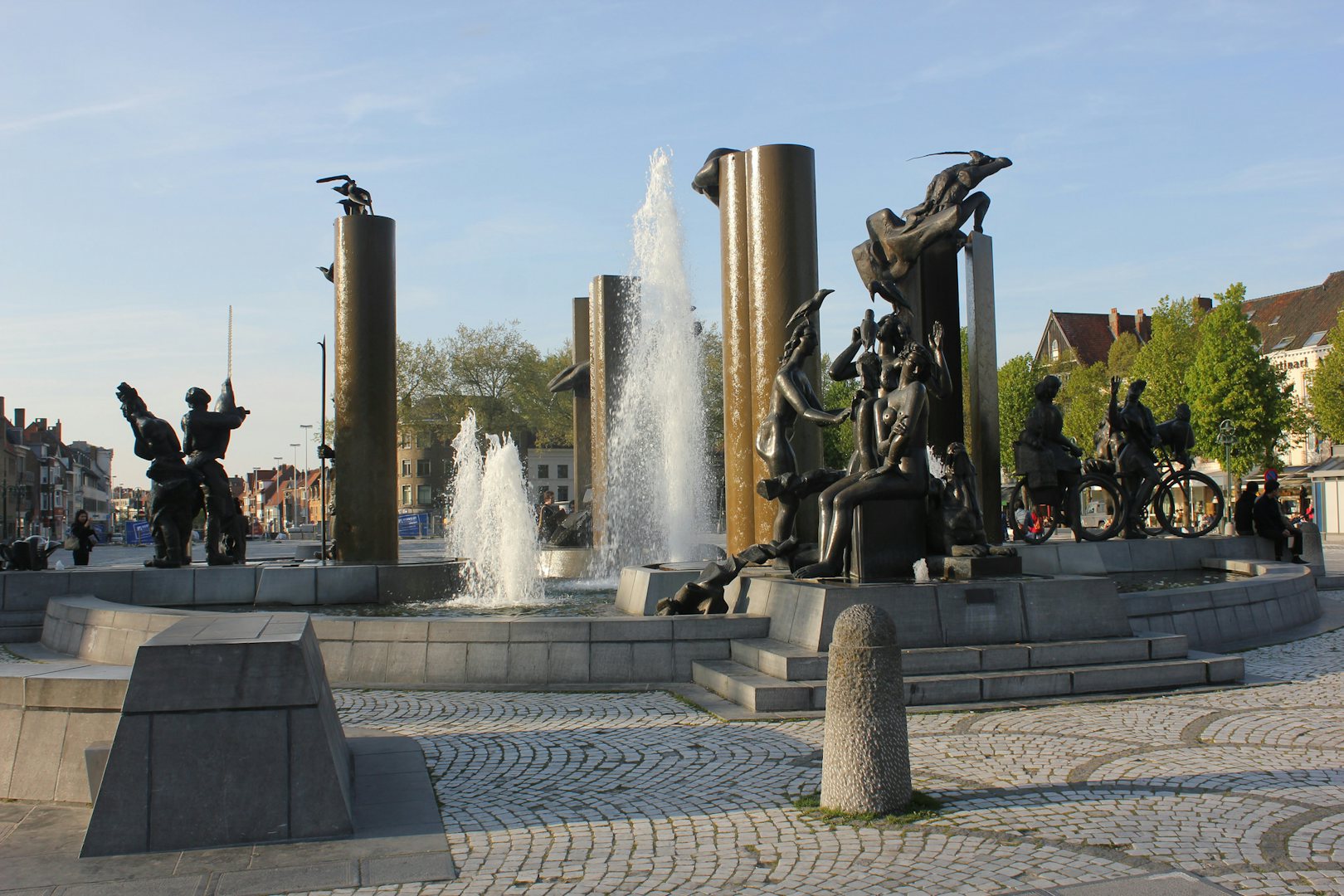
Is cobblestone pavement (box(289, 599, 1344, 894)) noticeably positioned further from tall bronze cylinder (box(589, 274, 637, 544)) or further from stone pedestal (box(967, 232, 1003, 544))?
tall bronze cylinder (box(589, 274, 637, 544))

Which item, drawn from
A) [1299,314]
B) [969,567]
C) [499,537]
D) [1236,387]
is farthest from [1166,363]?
[969,567]

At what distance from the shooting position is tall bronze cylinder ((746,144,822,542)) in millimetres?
15367

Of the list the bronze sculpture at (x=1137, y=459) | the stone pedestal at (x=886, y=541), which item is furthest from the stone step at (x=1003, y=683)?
the bronze sculpture at (x=1137, y=459)

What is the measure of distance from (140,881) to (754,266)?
40.5 feet

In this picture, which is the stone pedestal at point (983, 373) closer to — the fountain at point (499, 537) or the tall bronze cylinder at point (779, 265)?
the tall bronze cylinder at point (779, 265)

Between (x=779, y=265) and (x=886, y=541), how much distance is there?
647cm

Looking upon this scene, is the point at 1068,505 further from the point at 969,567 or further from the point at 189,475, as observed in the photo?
the point at 189,475

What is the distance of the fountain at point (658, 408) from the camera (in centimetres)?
2161

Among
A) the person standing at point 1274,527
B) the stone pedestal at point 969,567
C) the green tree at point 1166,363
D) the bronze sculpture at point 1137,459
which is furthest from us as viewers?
the green tree at point 1166,363

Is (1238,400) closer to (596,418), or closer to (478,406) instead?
(596,418)

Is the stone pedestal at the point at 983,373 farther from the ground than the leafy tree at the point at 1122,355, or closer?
closer

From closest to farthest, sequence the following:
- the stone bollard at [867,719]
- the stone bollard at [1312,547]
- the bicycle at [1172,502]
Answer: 1. the stone bollard at [867,719]
2. the bicycle at [1172,502]
3. the stone bollard at [1312,547]

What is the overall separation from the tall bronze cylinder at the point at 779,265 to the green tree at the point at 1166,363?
137 ft

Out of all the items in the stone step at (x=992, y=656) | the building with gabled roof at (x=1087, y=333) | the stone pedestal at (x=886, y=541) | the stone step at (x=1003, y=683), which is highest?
the building with gabled roof at (x=1087, y=333)
